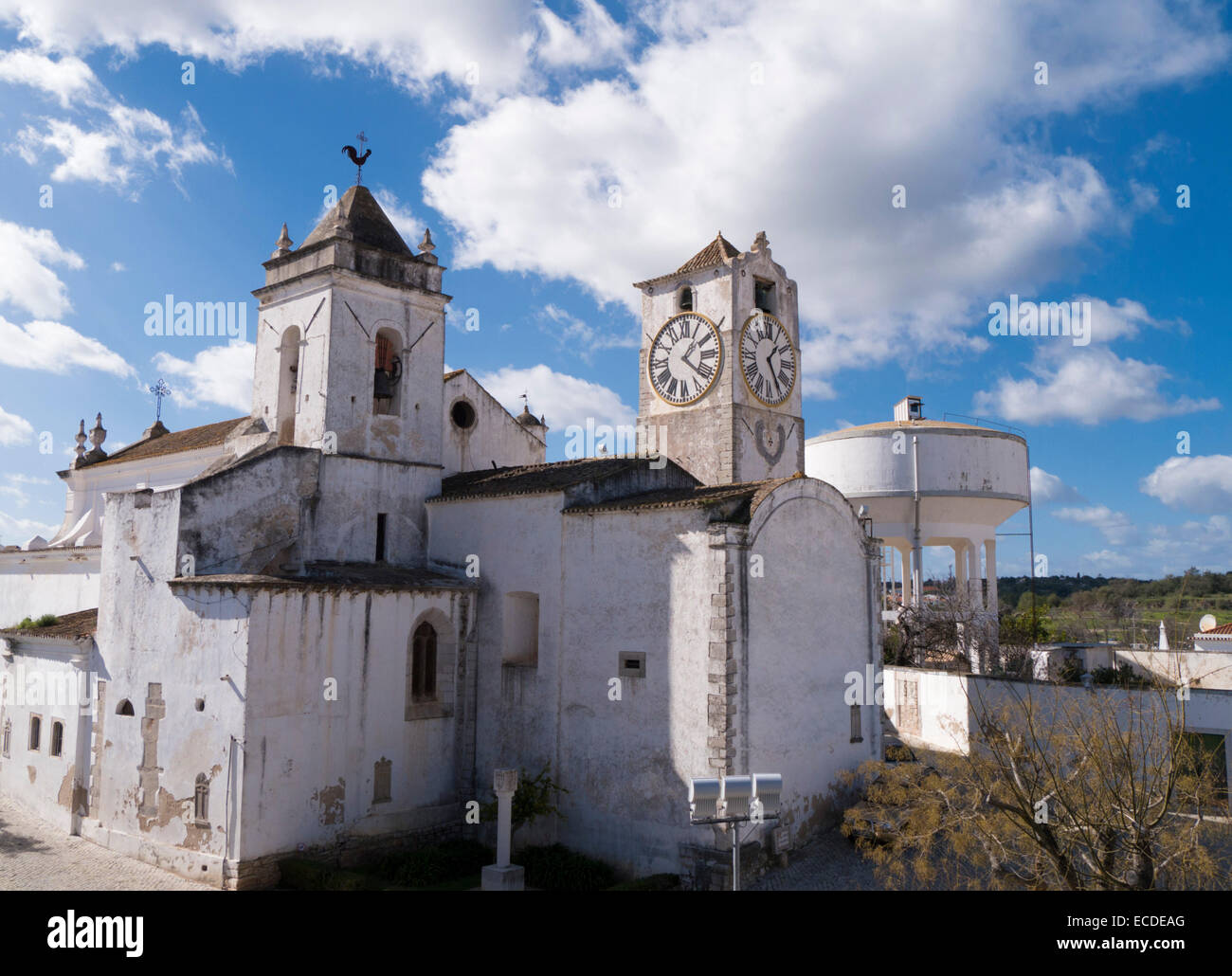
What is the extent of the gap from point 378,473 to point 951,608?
67.7ft

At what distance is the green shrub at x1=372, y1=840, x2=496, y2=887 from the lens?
60.0 feet

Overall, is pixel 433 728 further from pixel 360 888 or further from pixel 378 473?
pixel 378 473

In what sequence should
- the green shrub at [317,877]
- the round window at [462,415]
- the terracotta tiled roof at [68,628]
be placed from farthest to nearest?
the round window at [462,415] → the terracotta tiled roof at [68,628] → the green shrub at [317,877]

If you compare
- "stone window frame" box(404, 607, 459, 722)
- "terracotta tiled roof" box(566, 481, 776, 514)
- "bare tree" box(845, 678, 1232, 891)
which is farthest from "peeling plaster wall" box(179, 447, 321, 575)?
"bare tree" box(845, 678, 1232, 891)

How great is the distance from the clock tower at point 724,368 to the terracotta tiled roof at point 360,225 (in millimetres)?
7840

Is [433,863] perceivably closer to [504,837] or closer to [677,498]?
[504,837]

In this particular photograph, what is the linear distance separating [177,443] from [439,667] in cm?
1335

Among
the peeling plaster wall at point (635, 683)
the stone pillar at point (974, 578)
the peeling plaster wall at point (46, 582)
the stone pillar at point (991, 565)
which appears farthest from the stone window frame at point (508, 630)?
the stone pillar at point (991, 565)

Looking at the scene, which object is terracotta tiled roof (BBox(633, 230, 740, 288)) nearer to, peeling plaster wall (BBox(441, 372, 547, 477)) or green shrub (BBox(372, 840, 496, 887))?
peeling plaster wall (BBox(441, 372, 547, 477))

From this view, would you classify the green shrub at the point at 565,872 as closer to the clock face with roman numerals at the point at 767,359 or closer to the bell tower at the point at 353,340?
the bell tower at the point at 353,340

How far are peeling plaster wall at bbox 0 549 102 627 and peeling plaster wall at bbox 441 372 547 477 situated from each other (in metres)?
10.7

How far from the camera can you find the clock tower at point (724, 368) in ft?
83.9

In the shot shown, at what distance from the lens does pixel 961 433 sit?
107 ft
